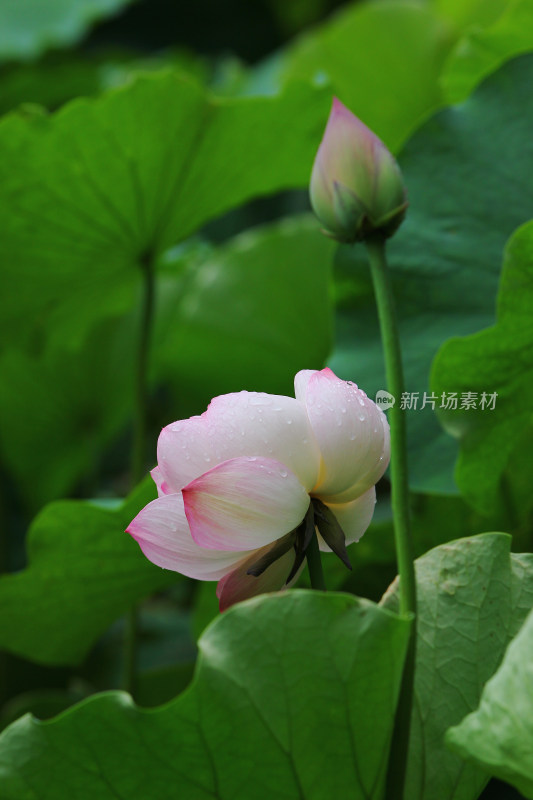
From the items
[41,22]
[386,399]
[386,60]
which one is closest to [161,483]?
[386,399]

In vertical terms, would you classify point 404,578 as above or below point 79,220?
below

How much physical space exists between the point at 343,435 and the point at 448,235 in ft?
1.02

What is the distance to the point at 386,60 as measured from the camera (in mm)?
1068

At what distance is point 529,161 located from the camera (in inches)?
22.2

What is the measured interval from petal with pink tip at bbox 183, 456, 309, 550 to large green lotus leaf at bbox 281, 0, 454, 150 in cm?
78

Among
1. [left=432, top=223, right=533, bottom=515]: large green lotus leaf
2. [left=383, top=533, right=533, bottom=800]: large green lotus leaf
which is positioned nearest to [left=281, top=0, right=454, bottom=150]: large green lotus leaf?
[left=432, top=223, right=533, bottom=515]: large green lotus leaf

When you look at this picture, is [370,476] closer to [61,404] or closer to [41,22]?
[61,404]

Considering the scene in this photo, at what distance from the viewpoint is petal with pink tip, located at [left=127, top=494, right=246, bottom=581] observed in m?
0.30

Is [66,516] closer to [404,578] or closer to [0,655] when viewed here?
[404,578]

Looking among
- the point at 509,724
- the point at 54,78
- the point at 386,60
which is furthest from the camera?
the point at 54,78

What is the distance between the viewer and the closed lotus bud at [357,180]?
1.07 feet

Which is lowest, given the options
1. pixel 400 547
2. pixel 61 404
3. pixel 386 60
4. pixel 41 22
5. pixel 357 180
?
pixel 61 404

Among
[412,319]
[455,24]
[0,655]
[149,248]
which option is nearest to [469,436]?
[412,319]

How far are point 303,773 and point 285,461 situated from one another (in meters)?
0.10
